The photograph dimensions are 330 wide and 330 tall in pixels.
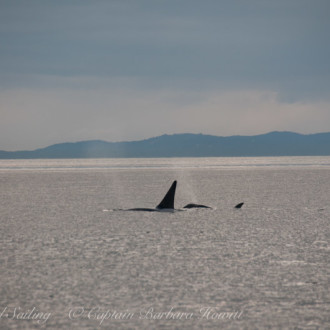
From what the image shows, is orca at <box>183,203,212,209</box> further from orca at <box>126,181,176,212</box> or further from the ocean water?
the ocean water

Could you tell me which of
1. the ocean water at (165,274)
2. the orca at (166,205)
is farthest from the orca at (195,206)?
the ocean water at (165,274)

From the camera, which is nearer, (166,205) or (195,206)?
(166,205)

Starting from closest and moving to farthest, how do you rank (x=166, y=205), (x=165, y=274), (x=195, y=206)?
(x=165, y=274) < (x=166, y=205) < (x=195, y=206)

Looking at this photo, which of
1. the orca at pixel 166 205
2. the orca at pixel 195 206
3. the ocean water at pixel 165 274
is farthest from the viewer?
the orca at pixel 195 206

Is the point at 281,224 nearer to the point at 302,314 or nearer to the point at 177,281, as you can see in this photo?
the point at 177,281

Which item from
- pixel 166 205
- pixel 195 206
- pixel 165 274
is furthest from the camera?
pixel 195 206

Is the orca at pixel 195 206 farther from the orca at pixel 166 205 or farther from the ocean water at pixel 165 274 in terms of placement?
the ocean water at pixel 165 274

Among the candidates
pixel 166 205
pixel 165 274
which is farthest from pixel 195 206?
pixel 165 274

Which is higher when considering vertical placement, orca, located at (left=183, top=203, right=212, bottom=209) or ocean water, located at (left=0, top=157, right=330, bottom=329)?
ocean water, located at (left=0, top=157, right=330, bottom=329)

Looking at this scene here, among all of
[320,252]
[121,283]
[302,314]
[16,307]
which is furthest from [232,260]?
[16,307]

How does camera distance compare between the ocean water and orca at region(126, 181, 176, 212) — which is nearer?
the ocean water

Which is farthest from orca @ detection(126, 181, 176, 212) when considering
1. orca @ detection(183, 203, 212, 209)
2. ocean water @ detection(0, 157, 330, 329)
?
ocean water @ detection(0, 157, 330, 329)

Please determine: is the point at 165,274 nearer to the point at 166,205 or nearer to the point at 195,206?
the point at 166,205

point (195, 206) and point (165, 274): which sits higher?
point (165, 274)
